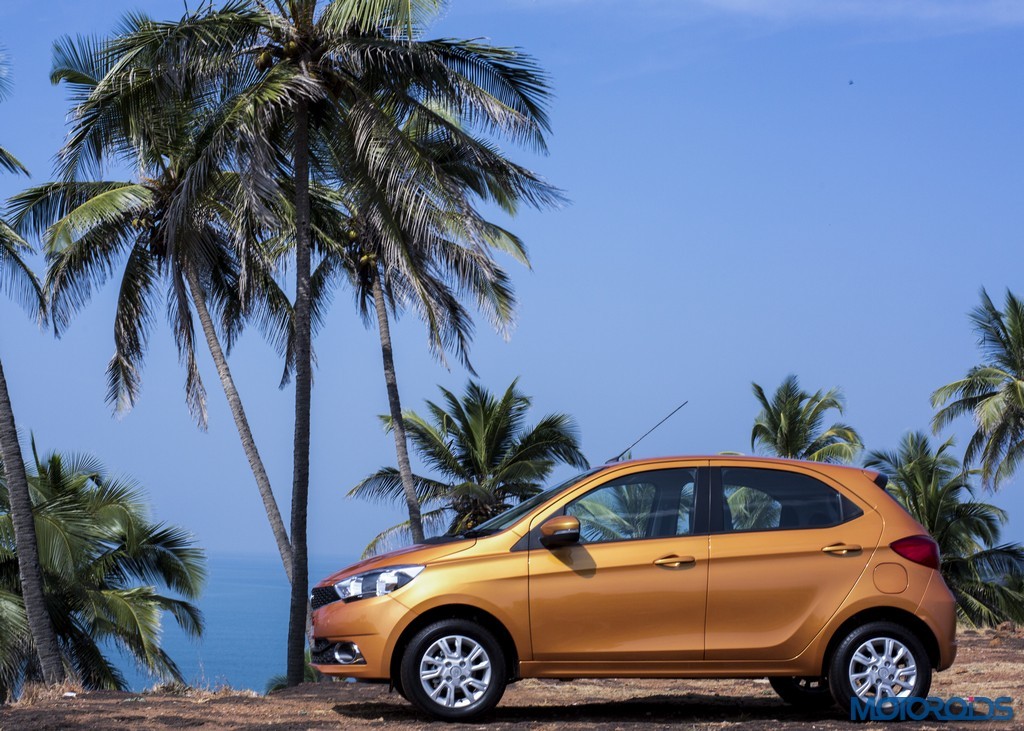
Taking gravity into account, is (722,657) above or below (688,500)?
below

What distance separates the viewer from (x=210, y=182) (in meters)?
17.2

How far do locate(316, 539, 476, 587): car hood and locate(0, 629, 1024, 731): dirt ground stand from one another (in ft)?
3.20

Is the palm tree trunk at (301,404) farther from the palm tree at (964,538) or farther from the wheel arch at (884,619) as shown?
the palm tree at (964,538)

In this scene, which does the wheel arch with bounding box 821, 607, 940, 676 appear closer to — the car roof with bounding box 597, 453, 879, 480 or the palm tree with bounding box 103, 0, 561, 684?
the car roof with bounding box 597, 453, 879, 480

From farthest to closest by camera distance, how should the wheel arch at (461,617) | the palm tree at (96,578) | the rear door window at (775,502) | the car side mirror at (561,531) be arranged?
the palm tree at (96,578) → the rear door window at (775,502) → the wheel arch at (461,617) → the car side mirror at (561,531)

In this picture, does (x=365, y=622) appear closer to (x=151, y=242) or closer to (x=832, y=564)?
(x=832, y=564)

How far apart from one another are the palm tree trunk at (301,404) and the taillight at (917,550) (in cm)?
1038

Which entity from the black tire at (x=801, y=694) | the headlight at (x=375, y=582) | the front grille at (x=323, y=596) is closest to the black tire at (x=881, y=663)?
the black tire at (x=801, y=694)

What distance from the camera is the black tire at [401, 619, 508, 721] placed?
7.60m

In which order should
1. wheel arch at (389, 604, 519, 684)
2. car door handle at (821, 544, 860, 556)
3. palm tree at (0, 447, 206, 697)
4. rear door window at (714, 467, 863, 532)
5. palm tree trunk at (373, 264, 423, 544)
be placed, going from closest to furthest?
wheel arch at (389, 604, 519, 684)
car door handle at (821, 544, 860, 556)
rear door window at (714, 467, 863, 532)
palm tree at (0, 447, 206, 697)
palm tree trunk at (373, 264, 423, 544)

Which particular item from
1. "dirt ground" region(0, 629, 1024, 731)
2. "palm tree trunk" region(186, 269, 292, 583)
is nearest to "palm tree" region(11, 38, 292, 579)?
"palm tree trunk" region(186, 269, 292, 583)

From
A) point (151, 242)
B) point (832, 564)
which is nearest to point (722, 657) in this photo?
point (832, 564)

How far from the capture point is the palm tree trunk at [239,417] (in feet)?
73.4

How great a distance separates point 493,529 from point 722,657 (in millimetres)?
1671
